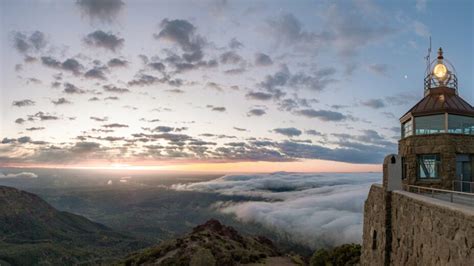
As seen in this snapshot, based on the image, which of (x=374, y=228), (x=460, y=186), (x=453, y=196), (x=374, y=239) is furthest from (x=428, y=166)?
(x=374, y=239)

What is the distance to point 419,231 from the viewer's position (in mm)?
11750

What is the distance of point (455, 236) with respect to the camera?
895 cm

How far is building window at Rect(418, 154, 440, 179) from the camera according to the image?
1933 cm

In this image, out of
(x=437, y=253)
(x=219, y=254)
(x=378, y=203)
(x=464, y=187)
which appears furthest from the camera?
(x=219, y=254)

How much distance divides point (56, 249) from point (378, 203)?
15954 centimetres

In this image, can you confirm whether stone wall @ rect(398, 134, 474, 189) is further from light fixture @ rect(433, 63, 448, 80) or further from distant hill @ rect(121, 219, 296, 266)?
distant hill @ rect(121, 219, 296, 266)

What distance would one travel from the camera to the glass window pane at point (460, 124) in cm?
1964

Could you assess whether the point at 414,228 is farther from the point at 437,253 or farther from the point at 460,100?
the point at 460,100

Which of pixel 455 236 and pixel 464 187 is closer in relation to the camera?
pixel 455 236

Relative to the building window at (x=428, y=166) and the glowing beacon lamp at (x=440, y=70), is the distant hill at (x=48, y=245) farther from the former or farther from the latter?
the glowing beacon lamp at (x=440, y=70)

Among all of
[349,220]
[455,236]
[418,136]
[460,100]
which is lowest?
[349,220]

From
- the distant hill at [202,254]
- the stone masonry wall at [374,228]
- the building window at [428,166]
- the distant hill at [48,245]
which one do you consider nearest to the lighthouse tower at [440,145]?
the building window at [428,166]

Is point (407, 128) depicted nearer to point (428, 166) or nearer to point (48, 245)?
point (428, 166)

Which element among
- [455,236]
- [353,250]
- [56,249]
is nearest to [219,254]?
[353,250]
